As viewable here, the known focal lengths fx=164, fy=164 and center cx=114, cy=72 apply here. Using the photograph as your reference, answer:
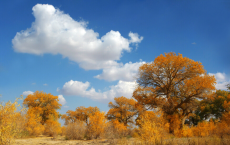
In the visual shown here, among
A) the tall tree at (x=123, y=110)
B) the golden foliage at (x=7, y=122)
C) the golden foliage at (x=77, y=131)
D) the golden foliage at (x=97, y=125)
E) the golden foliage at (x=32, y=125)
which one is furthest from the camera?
the tall tree at (x=123, y=110)

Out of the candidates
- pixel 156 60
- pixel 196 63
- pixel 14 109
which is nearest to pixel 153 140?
pixel 14 109

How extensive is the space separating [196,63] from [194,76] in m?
1.85

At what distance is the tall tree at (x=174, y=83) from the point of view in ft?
71.6

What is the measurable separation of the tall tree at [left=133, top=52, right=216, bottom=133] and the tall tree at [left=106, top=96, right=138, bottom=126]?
735 inches

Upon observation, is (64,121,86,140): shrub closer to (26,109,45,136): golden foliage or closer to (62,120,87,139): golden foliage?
(62,120,87,139): golden foliage

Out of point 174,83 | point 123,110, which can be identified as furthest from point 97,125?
point 123,110

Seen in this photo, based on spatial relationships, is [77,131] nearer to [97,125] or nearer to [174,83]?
[97,125]

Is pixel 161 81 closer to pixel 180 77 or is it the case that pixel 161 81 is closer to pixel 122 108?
pixel 180 77

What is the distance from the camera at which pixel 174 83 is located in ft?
75.9

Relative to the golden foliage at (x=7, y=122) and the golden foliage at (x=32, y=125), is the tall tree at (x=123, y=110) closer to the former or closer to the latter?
the golden foliage at (x=32, y=125)

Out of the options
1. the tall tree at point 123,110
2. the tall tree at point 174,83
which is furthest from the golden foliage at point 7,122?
the tall tree at point 123,110

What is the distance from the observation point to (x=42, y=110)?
40.4m

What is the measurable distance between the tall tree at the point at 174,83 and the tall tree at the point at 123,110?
61.3 feet

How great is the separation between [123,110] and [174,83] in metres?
21.7
